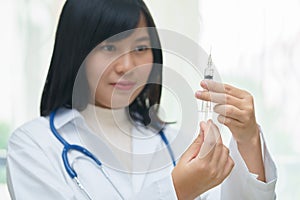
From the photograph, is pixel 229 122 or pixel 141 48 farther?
pixel 141 48

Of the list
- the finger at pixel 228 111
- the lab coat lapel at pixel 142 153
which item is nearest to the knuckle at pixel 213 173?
the finger at pixel 228 111

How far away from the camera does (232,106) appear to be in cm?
84

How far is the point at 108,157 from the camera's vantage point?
999 mm

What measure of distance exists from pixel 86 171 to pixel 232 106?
0.33 m

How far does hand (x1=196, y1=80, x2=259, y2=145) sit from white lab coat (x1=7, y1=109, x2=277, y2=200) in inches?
3.6

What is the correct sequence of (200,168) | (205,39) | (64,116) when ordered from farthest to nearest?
1. (205,39)
2. (64,116)
3. (200,168)

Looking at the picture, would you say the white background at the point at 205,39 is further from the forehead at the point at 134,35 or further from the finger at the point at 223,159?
the finger at the point at 223,159

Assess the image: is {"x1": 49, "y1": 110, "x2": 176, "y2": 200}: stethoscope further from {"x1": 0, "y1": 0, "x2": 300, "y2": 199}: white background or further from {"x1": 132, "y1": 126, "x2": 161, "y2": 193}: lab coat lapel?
{"x1": 0, "y1": 0, "x2": 300, "y2": 199}: white background

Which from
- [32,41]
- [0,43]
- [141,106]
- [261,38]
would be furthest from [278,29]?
[0,43]

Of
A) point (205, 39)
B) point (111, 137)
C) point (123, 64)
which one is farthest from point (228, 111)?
point (205, 39)

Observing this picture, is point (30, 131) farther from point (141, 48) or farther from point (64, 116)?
point (141, 48)

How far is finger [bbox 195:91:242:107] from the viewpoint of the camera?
0.81m

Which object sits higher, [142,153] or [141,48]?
[141,48]

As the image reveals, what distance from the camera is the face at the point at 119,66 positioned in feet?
3.03
